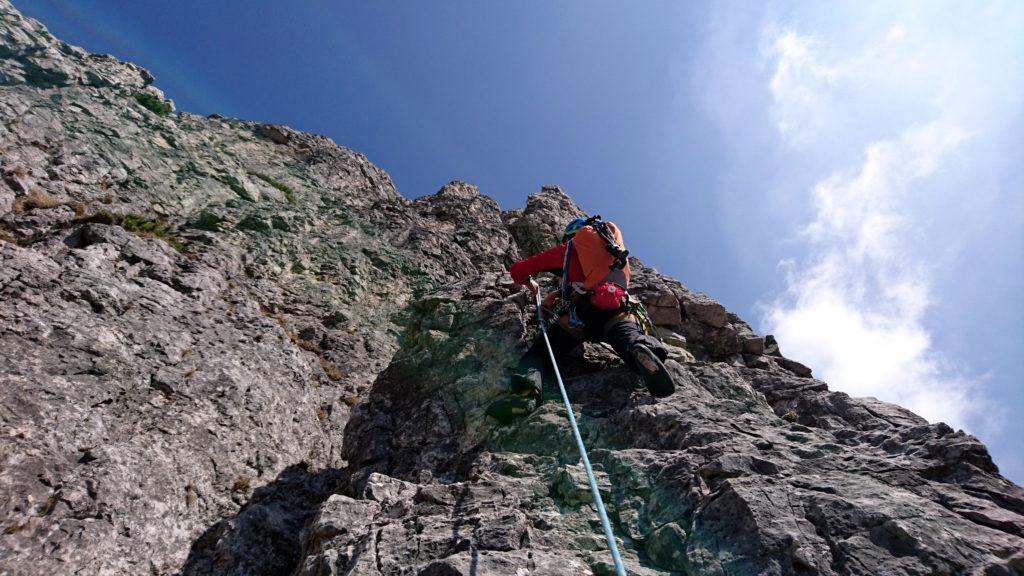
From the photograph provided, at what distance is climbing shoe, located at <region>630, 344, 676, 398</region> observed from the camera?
5.20 m

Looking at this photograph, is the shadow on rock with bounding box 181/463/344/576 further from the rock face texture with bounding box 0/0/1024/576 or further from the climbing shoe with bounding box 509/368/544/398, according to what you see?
the climbing shoe with bounding box 509/368/544/398

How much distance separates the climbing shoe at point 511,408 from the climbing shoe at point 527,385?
6cm

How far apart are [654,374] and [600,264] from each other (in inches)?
75.7

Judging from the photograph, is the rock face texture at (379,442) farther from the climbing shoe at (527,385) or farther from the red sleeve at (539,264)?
the red sleeve at (539,264)

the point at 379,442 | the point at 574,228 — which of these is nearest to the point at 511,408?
the point at 379,442

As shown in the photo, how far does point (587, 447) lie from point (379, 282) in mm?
9287

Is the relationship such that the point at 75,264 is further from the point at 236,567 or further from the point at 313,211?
the point at 313,211

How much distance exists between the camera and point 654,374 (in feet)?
17.1

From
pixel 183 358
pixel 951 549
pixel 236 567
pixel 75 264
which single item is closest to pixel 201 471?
pixel 236 567

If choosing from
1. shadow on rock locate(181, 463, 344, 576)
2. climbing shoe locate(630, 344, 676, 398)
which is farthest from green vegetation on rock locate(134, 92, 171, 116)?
climbing shoe locate(630, 344, 676, 398)

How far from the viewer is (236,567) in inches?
174

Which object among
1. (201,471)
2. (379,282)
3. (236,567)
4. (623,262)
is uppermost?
(379,282)

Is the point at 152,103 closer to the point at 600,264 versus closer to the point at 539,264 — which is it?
the point at 539,264

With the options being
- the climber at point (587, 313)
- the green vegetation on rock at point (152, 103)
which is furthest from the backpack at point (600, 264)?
the green vegetation on rock at point (152, 103)
